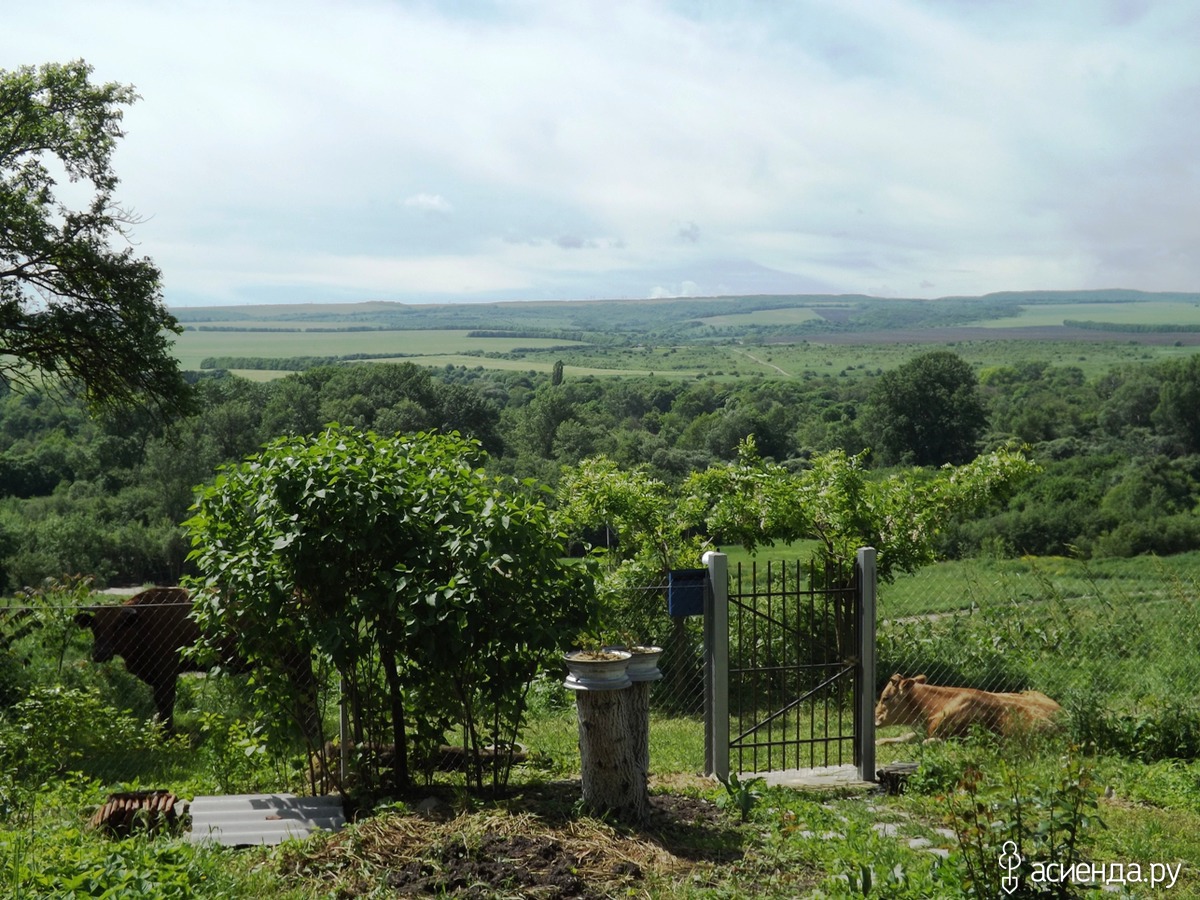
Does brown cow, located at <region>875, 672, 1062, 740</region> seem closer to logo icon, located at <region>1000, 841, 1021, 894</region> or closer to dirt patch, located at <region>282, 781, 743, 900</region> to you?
dirt patch, located at <region>282, 781, 743, 900</region>

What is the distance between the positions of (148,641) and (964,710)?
28.7 ft

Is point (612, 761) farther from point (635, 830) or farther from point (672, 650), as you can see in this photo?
point (672, 650)

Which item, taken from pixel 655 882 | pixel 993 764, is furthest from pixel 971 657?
pixel 655 882

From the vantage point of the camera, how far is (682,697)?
12641mm

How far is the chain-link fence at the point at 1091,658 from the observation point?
9.12 meters

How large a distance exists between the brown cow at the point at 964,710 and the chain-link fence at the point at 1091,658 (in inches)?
12.5

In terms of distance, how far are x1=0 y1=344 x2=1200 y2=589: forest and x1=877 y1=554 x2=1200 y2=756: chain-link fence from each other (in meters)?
21.4

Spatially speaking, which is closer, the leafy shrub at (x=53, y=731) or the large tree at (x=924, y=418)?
the leafy shrub at (x=53, y=731)

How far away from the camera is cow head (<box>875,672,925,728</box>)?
10.3 m

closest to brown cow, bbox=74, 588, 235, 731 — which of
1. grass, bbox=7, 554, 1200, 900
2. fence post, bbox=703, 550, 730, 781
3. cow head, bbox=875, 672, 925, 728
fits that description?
grass, bbox=7, 554, 1200, 900

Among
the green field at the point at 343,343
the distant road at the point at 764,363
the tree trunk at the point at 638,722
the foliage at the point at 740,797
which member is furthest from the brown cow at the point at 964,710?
the green field at the point at 343,343

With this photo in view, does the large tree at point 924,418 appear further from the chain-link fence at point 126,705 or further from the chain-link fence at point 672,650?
the chain-link fence at point 126,705

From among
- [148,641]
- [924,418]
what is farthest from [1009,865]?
[924,418]

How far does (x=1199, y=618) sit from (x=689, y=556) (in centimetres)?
585
